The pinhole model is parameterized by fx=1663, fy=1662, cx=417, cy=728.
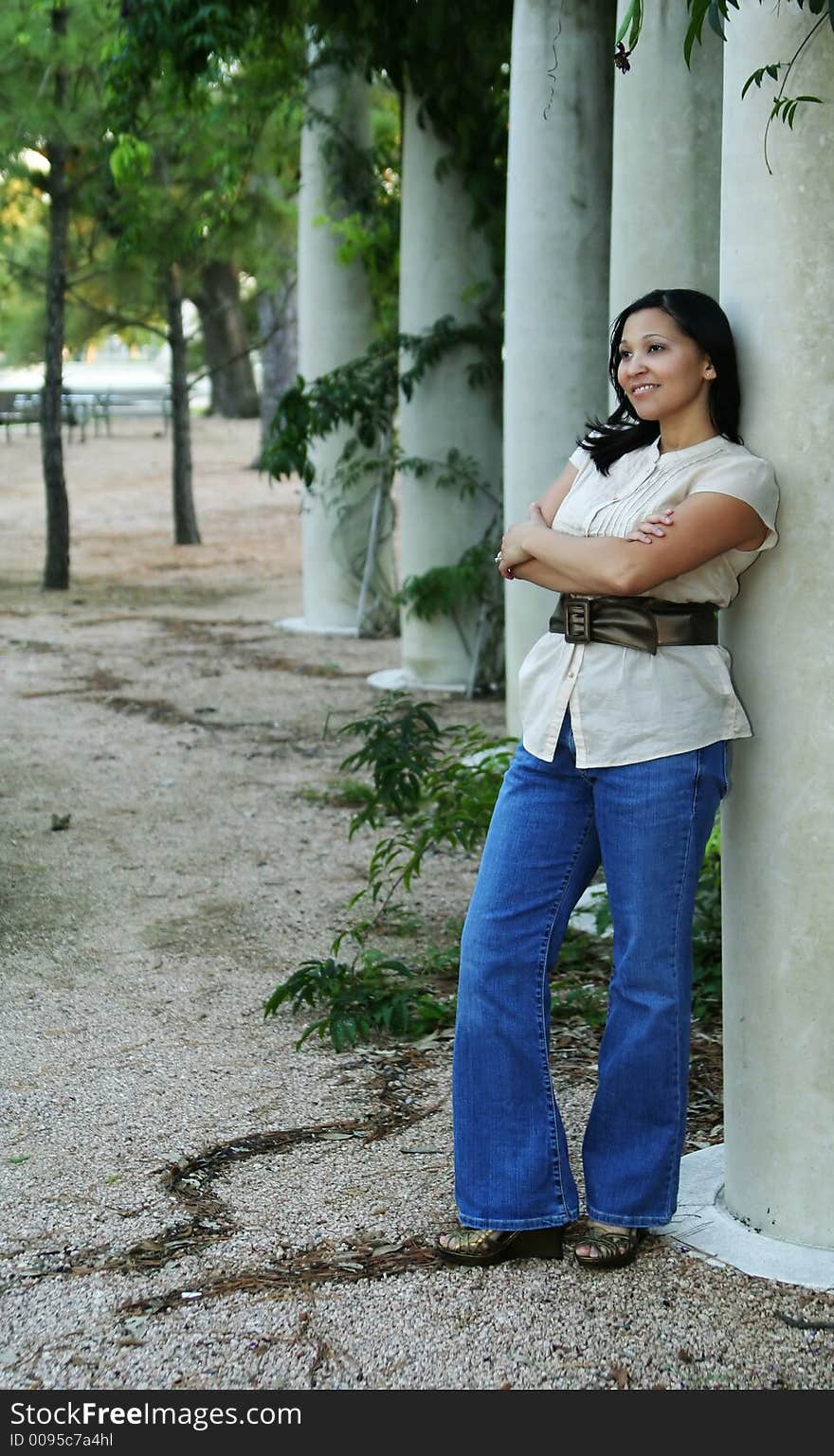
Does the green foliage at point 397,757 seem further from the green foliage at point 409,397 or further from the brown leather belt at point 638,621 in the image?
the green foliage at point 409,397

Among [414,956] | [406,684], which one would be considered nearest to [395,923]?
[414,956]

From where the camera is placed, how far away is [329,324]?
11.6 metres

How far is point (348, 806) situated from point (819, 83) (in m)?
4.73

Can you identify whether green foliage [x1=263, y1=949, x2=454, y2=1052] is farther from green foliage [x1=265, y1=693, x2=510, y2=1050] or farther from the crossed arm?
the crossed arm

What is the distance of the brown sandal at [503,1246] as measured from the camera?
3.14 meters

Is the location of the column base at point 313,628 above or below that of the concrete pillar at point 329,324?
below

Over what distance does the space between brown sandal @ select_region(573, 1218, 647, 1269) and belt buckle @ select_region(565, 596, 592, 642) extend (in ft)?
3.65

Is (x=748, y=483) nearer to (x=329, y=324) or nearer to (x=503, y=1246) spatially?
(x=503, y=1246)

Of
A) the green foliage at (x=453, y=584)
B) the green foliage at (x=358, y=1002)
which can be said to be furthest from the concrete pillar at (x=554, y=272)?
the green foliage at (x=453, y=584)

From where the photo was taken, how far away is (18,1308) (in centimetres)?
302

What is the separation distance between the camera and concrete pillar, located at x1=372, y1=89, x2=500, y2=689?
30.8 ft

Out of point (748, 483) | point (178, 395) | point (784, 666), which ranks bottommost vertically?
point (784, 666)

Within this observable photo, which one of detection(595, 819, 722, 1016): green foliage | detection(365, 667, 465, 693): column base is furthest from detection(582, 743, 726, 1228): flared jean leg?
detection(365, 667, 465, 693): column base

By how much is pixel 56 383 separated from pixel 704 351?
484 inches
